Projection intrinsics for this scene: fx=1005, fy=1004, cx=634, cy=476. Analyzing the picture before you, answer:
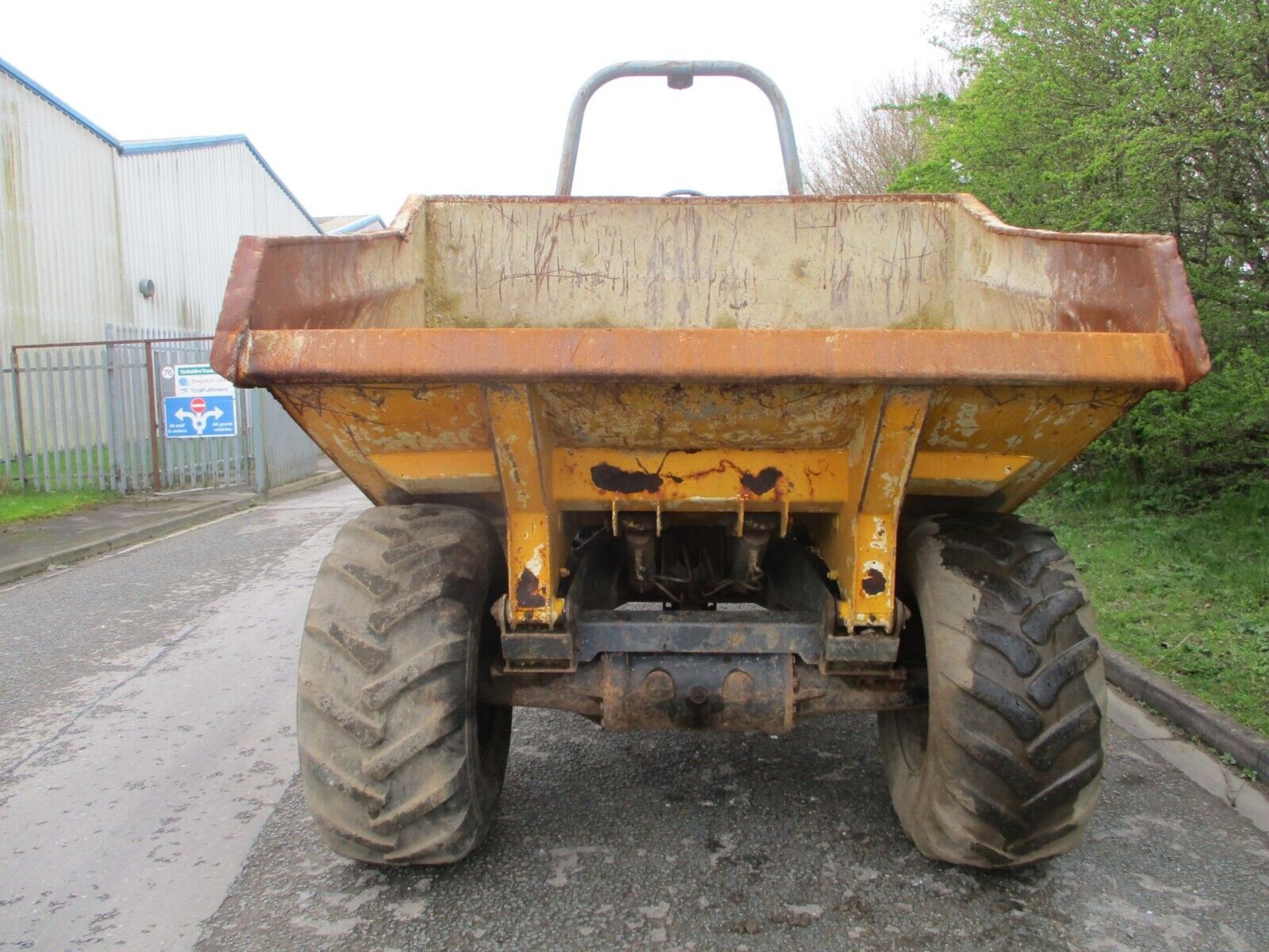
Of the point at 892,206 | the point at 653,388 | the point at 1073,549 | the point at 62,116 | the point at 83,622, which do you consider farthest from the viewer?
the point at 62,116

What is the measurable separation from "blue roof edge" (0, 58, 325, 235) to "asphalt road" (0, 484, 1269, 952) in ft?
45.0

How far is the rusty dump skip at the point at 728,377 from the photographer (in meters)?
2.20

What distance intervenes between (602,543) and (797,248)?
1499 mm

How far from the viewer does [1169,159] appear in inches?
234

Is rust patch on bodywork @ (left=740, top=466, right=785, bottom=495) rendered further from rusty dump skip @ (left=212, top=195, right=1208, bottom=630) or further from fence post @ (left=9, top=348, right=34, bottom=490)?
fence post @ (left=9, top=348, right=34, bottom=490)

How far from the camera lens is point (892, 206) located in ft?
12.9

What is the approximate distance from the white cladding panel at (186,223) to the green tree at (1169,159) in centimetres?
1350

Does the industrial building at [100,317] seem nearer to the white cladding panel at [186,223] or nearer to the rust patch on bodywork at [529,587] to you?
the white cladding panel at [186,223]

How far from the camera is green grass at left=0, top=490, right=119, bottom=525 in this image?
11055mm

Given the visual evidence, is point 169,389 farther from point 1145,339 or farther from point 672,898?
point 1145,339

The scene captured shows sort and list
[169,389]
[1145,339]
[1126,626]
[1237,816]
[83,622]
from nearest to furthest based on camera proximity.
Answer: [1145,339] → [1237,816] → [1126,626] → [83,622] → [169,389]

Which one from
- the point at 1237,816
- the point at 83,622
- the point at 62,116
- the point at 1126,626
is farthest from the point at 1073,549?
the point at 62,116

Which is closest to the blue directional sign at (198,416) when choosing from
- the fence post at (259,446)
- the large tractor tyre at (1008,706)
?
the fence post at (259,446)

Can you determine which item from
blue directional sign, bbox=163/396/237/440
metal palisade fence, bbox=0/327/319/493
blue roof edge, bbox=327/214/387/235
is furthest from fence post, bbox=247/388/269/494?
blue roof edge, bbox=327/214/387/235
